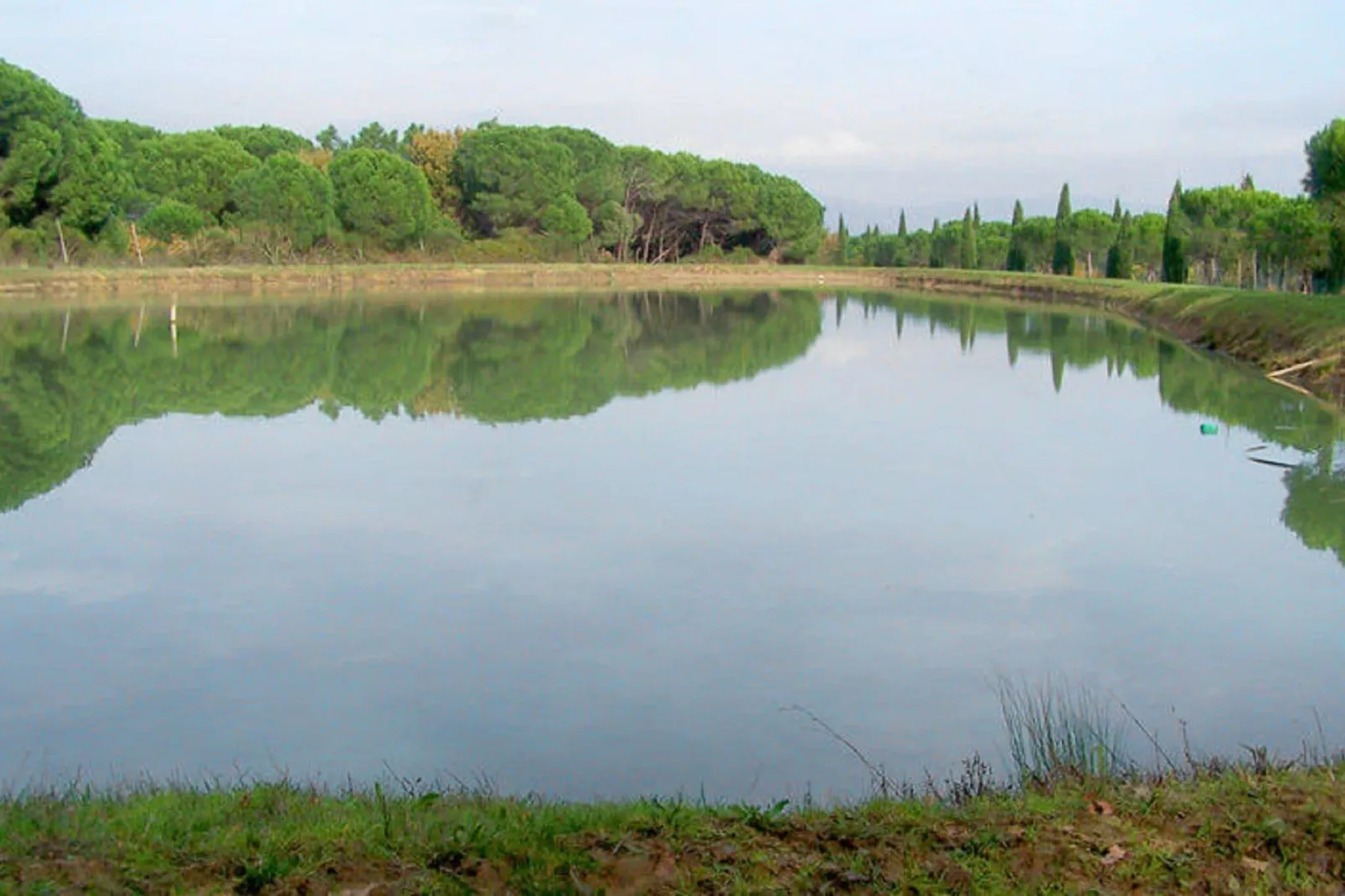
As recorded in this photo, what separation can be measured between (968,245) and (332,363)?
46401 mm

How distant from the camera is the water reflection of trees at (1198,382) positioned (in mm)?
11273

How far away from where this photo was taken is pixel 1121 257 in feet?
156

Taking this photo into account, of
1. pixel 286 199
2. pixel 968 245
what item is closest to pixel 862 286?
pixel 968 245

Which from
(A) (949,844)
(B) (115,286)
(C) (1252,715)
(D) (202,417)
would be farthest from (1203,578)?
(B) (115,286)

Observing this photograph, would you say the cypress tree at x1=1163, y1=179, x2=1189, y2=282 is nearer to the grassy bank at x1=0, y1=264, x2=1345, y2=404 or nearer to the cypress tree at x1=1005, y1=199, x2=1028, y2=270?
the grassy bank at x1=0, y1=264, x2=1345, y2=404

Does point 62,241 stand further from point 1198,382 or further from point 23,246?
point 1198,382

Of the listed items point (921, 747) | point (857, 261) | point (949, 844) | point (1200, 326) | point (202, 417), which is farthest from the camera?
point (857, 261)

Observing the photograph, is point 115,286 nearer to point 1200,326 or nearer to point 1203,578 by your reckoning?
point 1200,326

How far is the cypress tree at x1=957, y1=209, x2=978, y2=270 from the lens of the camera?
61.6 m

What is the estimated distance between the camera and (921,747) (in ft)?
19.3

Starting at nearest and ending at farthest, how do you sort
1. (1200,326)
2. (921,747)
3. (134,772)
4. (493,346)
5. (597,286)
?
(134,772) → (921,747) → (493,346) → (1200,326) → (597,286)

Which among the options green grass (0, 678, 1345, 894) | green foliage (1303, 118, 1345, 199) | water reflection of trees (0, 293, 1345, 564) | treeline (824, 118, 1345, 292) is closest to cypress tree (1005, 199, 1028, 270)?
treeline (824, 118, 1345, 292)

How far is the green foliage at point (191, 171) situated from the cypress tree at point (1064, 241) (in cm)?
3297

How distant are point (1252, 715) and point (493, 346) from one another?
19.9 m
